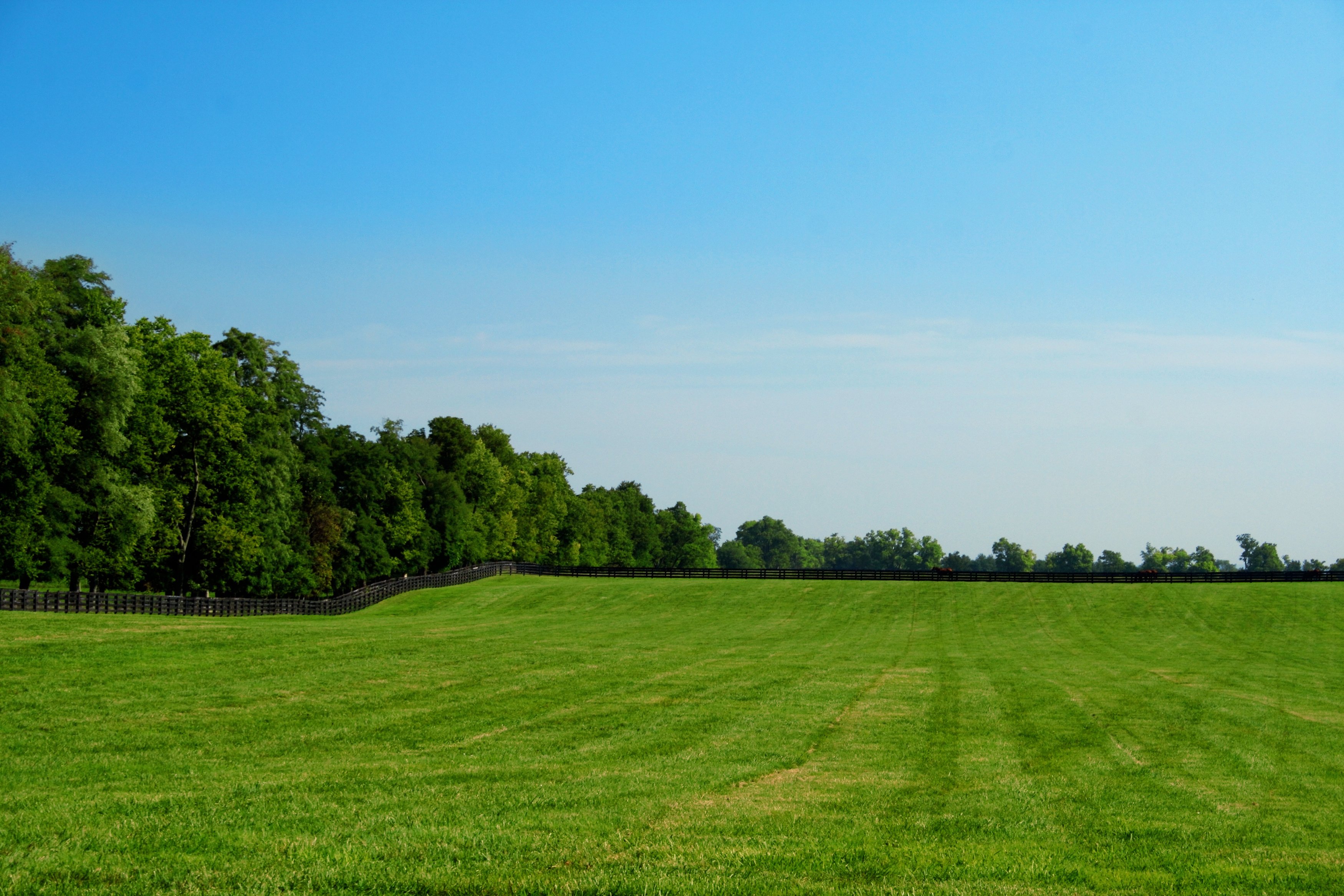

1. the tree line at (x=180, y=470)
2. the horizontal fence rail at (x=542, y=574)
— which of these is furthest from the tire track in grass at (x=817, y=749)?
the tree line at (x=180, y=470)

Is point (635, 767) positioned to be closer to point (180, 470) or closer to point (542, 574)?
point (180, 470)

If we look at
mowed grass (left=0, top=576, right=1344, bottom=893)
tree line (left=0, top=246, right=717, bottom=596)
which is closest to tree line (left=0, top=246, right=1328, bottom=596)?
tree line (left=0, top=246, right=717, bottom=596)

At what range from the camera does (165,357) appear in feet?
192

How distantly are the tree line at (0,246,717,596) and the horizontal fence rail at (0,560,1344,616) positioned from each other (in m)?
3.86

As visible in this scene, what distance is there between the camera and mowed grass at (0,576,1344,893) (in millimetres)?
10305

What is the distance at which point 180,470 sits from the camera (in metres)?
60.6

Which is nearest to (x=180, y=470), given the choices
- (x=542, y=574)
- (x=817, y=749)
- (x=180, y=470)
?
(x=180, y=470)

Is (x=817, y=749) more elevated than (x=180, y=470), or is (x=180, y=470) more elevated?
(x=180, y=470)

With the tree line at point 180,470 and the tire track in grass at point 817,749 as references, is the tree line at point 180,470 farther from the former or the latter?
the tire track in grass at point 817,749

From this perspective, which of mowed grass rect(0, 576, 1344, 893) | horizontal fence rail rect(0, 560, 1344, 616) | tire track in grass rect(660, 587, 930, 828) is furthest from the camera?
horizontal fence rail rect(0, 560, 1344, 616)

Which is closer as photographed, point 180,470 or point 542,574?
point 180,470

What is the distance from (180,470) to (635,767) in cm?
5206

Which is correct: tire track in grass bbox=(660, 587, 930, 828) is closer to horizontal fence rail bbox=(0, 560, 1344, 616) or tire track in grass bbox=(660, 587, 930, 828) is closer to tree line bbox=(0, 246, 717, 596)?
horizontal fence rail bbox=(0, 560, 1344, 616)

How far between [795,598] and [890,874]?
6369cm
